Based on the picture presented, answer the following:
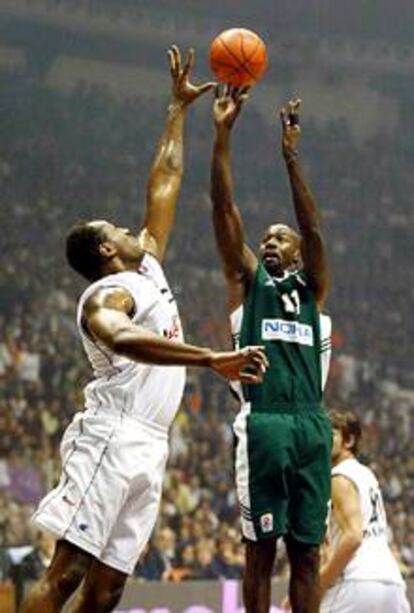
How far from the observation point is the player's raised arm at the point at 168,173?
6504mm

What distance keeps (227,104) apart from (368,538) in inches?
84.7

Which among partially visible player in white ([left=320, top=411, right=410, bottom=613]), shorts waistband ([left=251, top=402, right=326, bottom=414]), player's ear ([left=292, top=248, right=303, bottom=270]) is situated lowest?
Result: partially visible player in white ([left=320, top=411, right=410, bottom=613])

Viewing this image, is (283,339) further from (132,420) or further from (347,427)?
(347,427)

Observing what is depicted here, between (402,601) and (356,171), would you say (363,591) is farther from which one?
(356,171)

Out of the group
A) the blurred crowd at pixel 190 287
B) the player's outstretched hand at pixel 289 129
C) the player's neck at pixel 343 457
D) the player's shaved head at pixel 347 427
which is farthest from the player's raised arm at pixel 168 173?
the blurred crowd at pixel 190 287

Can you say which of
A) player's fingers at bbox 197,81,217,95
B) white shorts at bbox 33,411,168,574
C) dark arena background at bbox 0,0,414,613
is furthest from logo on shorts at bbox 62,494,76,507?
dark arena background at bbox 0,0,414,613

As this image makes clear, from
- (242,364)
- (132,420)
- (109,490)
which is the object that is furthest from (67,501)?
(242,364)

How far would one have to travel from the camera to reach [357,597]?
692 cm

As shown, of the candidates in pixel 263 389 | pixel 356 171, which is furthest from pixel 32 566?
pixel 356 171

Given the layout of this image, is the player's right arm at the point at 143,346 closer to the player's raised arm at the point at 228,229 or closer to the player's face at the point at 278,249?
the player's raised arm at the point at 228,229

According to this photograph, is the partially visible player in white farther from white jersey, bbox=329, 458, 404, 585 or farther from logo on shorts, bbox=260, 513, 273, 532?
logo on shorts, bbox=260, 513, 273, 532

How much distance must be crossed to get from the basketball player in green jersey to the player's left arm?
27.2 inches

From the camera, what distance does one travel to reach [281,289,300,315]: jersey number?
6.15m

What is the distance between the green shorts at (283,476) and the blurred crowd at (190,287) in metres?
6.46
